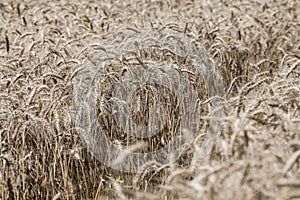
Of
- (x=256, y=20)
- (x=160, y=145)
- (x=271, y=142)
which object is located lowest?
(x=160, y=145)

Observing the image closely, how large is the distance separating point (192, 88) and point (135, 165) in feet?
2.39

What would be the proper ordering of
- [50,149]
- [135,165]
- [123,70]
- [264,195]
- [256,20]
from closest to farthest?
[264,195] < [50,149] < [123,70] < [135,165] < [256,20]

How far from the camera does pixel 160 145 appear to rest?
3.87 m

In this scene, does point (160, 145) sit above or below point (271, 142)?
below

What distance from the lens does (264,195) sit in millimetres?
1772

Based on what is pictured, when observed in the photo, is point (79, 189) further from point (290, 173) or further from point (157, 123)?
point (290, 173)

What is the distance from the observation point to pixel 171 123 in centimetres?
391

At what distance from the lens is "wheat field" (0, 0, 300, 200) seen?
1836 mm

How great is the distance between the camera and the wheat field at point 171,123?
1.84 meters

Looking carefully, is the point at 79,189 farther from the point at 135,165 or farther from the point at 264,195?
the point at 264,195

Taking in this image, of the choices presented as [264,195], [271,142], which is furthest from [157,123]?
[264,195]

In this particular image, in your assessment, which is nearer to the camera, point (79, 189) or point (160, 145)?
point (79, 189)

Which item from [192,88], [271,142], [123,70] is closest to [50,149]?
[123,70]

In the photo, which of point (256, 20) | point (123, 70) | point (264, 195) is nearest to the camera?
point (264, 195)
